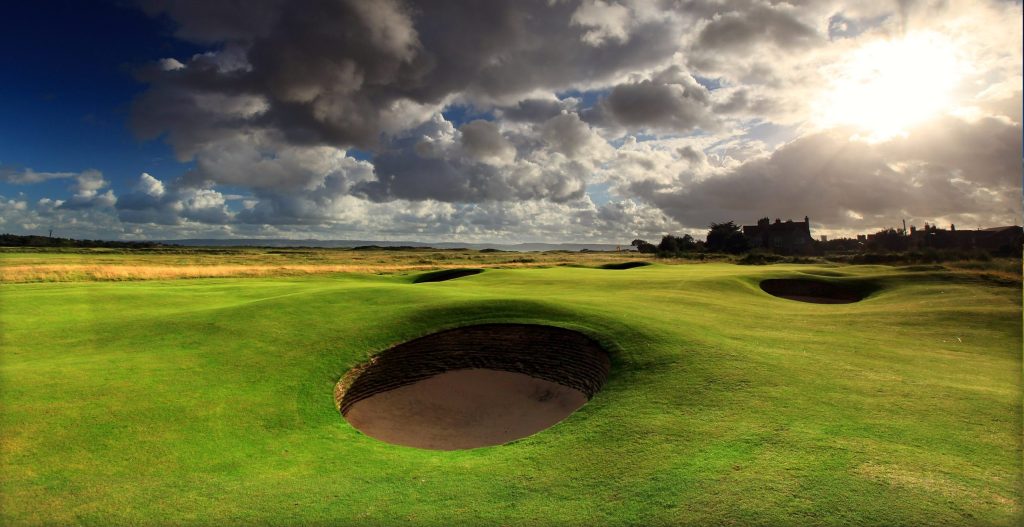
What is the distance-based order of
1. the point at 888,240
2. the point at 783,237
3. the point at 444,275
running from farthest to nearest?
the point at 783,237 < the point at 888,240 < the point at 444,275

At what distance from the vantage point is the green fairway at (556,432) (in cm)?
662

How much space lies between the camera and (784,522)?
19.7 ft

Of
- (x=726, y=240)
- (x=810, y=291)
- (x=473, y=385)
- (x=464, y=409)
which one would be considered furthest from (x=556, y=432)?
(x=726, y=240)

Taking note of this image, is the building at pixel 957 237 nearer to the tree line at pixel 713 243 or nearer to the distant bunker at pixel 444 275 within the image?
the tree line at pixel 713 243

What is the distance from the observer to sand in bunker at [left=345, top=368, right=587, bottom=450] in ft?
40.4

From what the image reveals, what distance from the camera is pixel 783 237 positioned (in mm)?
115438

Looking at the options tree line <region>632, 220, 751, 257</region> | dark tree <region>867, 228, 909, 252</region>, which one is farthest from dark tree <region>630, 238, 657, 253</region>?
dark tree <region>867, 228, 909, 252</region>

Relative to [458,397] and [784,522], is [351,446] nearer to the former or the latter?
[458,397]

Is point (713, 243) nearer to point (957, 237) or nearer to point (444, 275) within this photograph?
point (957, 237)

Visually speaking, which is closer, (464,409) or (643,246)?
(464,409)

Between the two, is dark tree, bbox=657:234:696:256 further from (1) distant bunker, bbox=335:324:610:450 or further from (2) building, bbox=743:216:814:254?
(1) distant bunker, bbox=335:324:610:450

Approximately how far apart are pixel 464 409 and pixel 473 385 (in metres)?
1.42

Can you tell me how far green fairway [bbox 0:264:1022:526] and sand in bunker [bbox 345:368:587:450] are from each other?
1.65 meters

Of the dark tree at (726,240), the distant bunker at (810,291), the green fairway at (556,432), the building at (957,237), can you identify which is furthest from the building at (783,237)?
the green fairway at (556,432)
